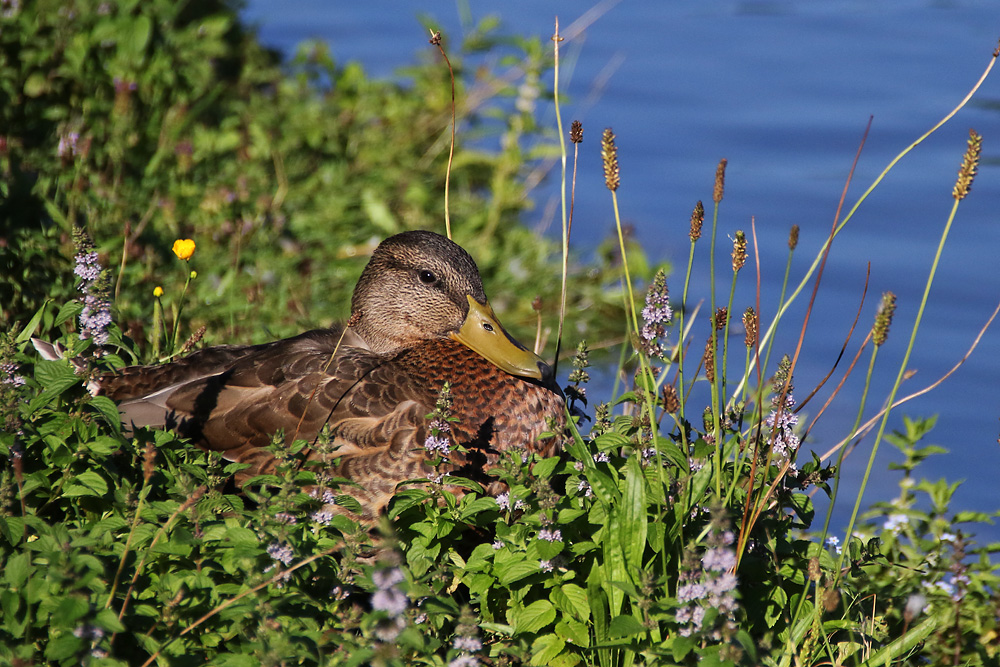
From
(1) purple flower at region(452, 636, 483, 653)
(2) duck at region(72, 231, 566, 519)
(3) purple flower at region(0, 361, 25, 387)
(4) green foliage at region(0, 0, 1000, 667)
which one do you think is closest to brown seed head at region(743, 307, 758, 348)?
(4) green foliage at region(0, 0, 1000, 667)

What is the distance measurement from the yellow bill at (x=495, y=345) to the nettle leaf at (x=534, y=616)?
0.91 meters

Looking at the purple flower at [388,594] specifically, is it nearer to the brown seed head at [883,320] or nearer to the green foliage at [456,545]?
the green foliage at [456,545]

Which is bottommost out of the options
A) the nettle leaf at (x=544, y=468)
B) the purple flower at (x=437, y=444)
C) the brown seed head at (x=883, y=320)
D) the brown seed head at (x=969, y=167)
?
the purple flower at (x=437, y=444)

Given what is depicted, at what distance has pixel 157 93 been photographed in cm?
544

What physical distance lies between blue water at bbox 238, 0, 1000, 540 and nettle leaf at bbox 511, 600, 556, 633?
196cm

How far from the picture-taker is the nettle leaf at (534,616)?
91.7 inches

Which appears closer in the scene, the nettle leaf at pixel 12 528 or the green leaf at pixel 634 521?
the nettle leaf at pixel 12 528

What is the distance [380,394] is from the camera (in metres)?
3.07

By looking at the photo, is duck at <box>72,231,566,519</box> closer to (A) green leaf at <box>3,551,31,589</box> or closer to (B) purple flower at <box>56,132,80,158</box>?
(A) green leaf at <box>3,551,31,589</box>

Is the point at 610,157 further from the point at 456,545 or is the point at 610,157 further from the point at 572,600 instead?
the point at 456,545

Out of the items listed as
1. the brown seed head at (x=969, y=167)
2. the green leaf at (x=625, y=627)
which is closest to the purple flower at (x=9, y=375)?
the green leaf at (x=625, y=627)

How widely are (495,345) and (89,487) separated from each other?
4.33 feet

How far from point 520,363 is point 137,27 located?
314cm

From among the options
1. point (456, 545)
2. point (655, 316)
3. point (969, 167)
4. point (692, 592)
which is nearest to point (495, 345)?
point (456, 545)
